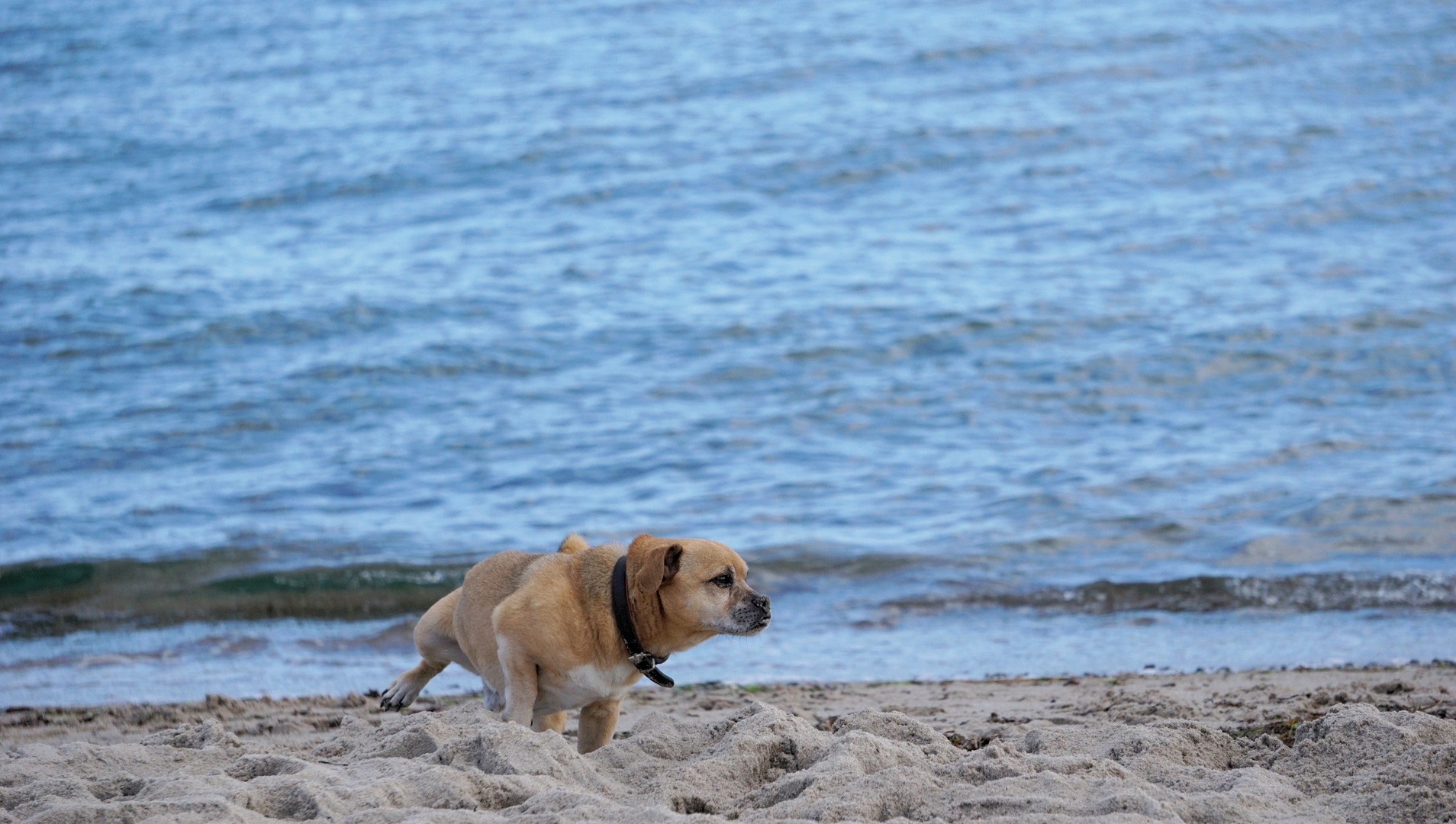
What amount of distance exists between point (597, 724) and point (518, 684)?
1.53 feet

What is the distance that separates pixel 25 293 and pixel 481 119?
8.17 metres

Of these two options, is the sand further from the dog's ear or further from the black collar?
the dog's ear

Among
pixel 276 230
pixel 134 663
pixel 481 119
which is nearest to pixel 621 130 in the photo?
pixel 481 119

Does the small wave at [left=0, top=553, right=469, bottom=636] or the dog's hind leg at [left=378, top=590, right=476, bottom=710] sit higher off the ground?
the dog's hind leg at [left=378, top=590, right=476, bottom=710]

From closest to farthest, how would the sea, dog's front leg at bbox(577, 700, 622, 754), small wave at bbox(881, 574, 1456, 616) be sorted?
1. dog's front leg at bbox(577, 700, 622, 754)
2. small wave at bbox(881, 574, 1456, 616)
3. the sea

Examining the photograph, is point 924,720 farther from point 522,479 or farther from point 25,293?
point 25,293

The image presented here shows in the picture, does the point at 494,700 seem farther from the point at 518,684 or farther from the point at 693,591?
the point at 693,591

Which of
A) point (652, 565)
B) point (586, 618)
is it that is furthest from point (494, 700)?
point (652, 565)

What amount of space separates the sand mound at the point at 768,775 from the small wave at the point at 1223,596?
298 cm

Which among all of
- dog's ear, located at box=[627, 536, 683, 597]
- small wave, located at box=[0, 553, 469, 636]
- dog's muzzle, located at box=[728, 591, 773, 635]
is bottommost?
small wave, located at box=[0, 553, 469, 636]

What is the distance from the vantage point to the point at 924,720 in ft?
17.6

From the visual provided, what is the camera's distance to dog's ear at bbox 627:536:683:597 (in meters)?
4.57

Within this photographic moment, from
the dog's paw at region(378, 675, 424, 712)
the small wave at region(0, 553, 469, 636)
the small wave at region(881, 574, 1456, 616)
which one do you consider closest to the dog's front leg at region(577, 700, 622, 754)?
the dog's paw at region(378, 675, 424, 712)

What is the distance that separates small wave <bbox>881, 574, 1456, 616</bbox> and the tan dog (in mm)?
3093
